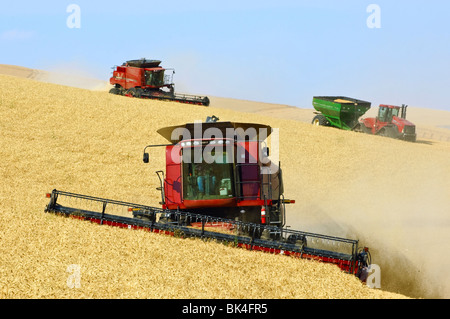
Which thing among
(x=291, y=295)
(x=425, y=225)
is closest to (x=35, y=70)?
(x=425, y=225)

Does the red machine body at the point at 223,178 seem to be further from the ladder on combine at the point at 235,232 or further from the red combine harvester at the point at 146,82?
the red combine harvester at the point at 146,82

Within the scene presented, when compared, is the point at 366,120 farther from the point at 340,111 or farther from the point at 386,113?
the point at 340,111

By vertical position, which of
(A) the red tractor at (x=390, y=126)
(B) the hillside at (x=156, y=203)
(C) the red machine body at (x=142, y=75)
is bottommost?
(B) the hillside at (x=156, y=203)

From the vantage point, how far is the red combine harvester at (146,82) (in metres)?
38.1

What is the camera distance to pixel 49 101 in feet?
107

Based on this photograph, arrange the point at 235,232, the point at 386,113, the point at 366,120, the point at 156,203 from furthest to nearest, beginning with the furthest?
the point at 366,120 → the point at 386,113 → the point at 156,203 → the point at 235,232

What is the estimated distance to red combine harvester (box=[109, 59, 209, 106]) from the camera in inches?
1501

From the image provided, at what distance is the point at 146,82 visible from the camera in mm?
38500

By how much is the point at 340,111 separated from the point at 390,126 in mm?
3125

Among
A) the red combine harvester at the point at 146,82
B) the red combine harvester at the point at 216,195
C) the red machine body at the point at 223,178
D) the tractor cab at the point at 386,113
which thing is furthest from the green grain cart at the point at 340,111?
the red machine body at the point at 223,178

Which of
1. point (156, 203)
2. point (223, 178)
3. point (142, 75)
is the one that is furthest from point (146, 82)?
point (223, 178)

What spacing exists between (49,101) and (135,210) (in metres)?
21.1

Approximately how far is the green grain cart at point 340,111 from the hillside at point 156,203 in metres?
2.23
